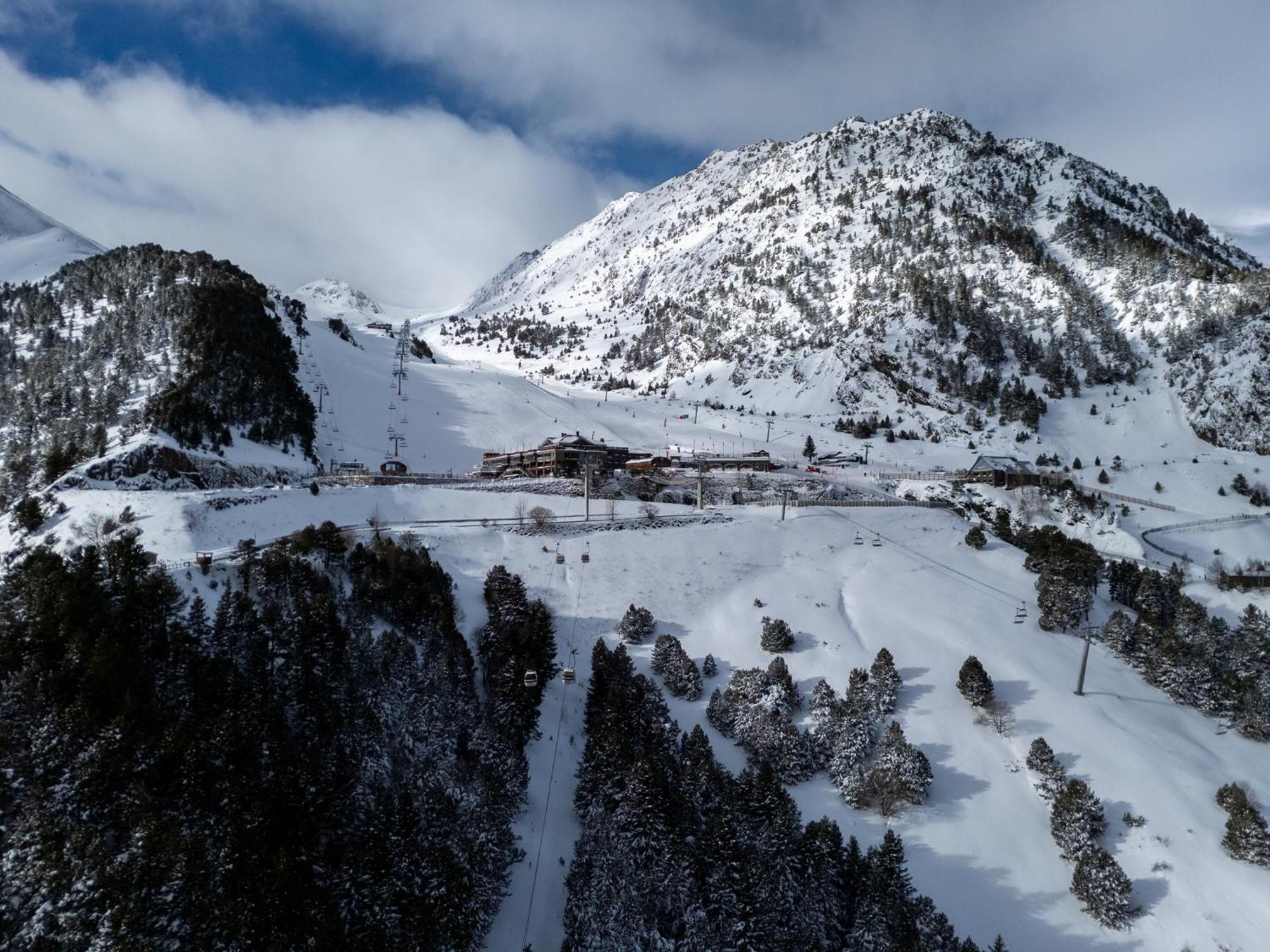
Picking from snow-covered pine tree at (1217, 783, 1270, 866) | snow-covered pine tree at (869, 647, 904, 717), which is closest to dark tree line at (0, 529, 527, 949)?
snow-covered pine tree at (869, 647, 904, 717)

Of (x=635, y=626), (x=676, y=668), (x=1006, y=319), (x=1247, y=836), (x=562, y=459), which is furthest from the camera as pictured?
(x=1006, y=319)

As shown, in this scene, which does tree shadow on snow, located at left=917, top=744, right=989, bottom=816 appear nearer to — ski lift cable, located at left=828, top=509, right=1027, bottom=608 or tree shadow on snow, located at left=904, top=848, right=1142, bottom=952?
tree shadow on snow, located at left=904, top=848, right=1142, bottom=952

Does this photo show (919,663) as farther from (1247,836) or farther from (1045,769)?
(1247,836)

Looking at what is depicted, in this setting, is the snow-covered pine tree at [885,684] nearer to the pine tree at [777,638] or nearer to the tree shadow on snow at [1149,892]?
the pine tree at [777,638]

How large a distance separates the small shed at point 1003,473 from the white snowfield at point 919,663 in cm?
818

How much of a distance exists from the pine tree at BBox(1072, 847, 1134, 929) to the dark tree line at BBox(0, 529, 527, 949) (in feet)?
86.2

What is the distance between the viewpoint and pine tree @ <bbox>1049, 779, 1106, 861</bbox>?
3319 cm

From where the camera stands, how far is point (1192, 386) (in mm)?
120000

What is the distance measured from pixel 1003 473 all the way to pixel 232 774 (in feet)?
302

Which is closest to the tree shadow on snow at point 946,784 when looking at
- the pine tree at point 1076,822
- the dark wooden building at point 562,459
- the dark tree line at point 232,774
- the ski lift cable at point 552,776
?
the pine tree at point 1076,822

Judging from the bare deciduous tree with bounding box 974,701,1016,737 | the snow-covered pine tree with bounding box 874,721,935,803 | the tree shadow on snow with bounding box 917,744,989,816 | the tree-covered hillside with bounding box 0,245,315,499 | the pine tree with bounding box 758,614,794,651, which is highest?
the tree-covered hillside with bounding box 0,245,315,499

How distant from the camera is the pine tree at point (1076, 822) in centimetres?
3319

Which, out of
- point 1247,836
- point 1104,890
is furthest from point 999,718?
point 1247,836

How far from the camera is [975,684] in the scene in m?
42.8
